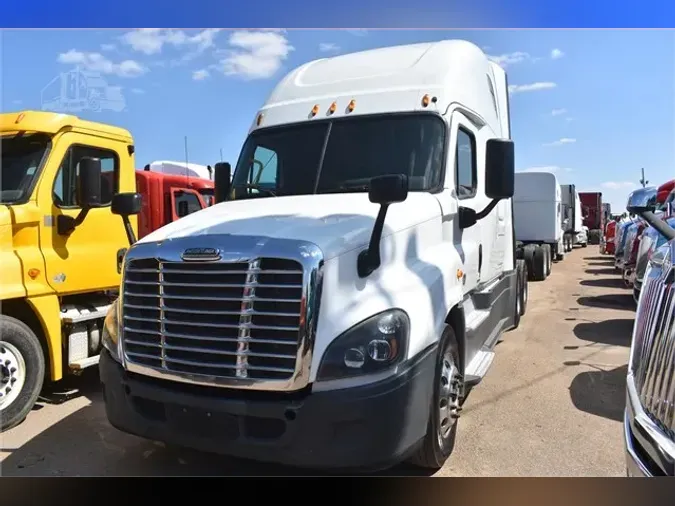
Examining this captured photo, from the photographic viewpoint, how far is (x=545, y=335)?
724 centimetres

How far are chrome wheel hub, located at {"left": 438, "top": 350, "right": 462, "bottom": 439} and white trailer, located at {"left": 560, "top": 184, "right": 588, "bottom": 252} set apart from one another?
25.5ft

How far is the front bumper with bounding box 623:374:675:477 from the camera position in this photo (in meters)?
2.15

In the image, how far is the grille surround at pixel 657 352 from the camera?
2246mm

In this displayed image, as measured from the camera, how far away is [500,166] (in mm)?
3869

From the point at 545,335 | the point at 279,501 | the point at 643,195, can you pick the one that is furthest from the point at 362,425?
the point at 545,335

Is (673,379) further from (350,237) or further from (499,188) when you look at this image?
(499,188)

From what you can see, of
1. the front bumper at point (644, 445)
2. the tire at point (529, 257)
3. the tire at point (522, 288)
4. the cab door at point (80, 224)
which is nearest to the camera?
the front bumper at point (644, 445)

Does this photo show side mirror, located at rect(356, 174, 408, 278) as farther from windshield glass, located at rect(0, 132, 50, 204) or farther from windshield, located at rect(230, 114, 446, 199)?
windshield glass, located at rect(0, 132, 50, 204)

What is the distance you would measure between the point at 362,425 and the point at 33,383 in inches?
123

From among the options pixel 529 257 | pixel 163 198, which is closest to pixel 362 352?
pixel 163 198

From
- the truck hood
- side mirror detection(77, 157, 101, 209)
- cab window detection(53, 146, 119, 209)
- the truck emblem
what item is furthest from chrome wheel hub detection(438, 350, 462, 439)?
cab window detection(53, 146, 119, 209)

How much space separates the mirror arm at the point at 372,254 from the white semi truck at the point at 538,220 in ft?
25.9

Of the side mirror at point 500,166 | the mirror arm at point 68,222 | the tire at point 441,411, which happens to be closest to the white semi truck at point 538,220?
the side mirror at point 500,166

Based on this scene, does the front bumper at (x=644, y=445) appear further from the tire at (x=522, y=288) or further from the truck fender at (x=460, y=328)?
the tire at (x=522, y=288)
